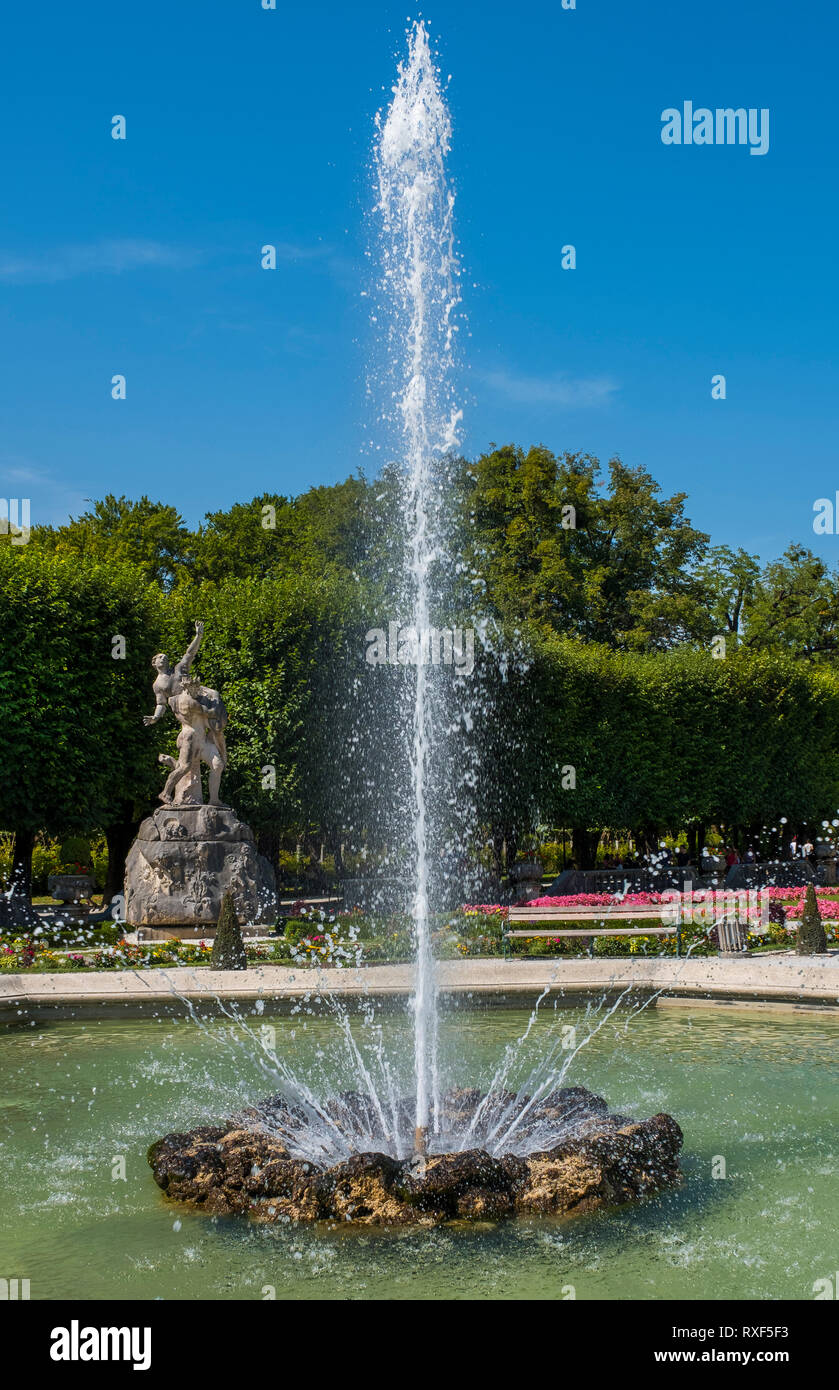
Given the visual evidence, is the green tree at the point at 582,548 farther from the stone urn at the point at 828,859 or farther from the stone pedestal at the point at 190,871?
the stone pedestal at the point at 190,871

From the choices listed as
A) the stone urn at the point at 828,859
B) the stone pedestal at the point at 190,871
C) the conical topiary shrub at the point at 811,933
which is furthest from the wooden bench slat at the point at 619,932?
the stone urn at the point at 828,859

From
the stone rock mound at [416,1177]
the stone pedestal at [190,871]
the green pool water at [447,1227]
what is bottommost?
the green pool water at [447,1227]

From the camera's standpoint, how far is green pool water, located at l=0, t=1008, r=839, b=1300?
6867mm

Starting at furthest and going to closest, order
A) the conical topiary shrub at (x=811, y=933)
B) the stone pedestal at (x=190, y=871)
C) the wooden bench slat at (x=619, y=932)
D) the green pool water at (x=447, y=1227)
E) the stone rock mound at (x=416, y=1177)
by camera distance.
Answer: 1. the stone pedestal at (x=190, y=871)
2. the wooden bench slat at (x=619, y=932)
3. the conical topiary shrub at (x=811, y=933)
4. the stone rock mound at (x=416, y=1177)
5. the green pool water at (x=447, y=1227)

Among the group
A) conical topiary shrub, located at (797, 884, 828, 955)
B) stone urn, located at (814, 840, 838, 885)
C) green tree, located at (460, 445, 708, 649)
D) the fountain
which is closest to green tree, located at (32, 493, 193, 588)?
green tree, located at (460, 445, 708, 649)

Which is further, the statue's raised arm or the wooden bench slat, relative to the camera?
the statue's raised arm

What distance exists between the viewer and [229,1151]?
27.2 ft

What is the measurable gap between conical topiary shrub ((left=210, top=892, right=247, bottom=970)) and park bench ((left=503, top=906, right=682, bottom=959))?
15.4 ft

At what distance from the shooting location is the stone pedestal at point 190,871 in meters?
23.5

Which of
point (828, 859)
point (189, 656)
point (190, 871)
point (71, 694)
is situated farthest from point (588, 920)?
point (828, 859)

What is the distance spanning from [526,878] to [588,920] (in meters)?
12.9

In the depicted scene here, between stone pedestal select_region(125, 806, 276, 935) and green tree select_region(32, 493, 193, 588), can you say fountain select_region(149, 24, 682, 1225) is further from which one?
green tree select_region(32, 493, 193, 588)

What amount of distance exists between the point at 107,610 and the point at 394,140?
61.5 ft

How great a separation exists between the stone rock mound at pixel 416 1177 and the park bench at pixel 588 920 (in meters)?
11.7
